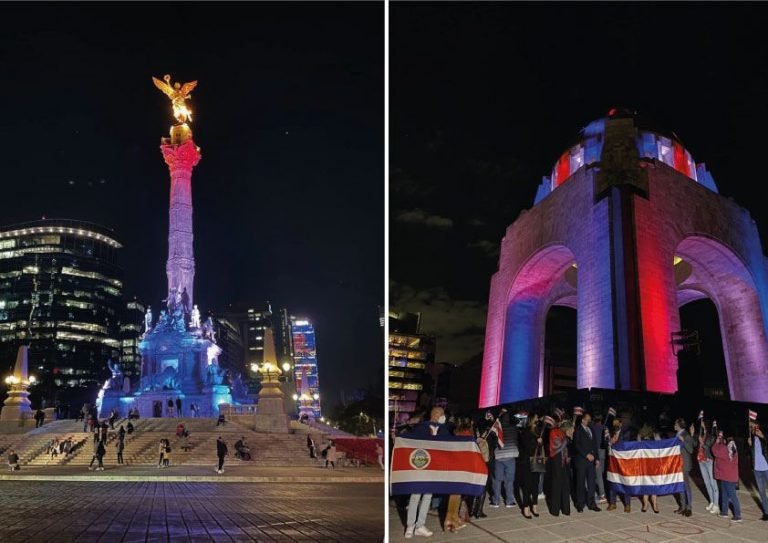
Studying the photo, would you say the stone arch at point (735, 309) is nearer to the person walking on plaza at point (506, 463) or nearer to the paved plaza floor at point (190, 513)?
the person walking on plaza at point (506, 463)

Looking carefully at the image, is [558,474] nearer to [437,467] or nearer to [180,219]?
[437,467]

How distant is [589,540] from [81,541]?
561 centimetres

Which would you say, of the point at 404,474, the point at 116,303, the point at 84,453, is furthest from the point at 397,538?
the point at 116,303

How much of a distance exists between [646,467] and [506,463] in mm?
1966

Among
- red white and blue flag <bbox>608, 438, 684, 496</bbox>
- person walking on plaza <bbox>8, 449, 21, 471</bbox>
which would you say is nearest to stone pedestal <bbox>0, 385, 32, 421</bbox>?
person walking on plaza <bbox>8, 449, 21, 471</bbox>

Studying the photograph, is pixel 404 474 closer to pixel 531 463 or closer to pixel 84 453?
pixel 531 463

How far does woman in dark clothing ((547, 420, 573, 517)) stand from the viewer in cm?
815

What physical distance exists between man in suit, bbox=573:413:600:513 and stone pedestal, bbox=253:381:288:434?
19.0 meters

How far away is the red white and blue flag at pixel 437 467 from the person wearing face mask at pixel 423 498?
8 cm

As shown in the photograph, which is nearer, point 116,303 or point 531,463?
point 531,463

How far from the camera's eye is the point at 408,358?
9756 centimetres

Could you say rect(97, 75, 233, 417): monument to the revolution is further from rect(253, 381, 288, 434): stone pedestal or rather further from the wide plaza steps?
rect(253, 381, 288, 434): stone pedestal

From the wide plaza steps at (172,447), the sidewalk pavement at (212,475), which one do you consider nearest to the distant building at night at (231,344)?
the wide plaza steps at (172,447)

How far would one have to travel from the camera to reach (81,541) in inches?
275
